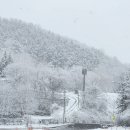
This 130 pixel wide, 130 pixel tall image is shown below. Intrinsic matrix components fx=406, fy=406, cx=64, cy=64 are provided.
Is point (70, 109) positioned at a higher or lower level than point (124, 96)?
lower

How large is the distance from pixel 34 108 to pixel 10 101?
5.25m

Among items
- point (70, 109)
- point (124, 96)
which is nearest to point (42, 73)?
point (70, 109)

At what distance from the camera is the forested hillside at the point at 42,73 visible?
78938 millimetres

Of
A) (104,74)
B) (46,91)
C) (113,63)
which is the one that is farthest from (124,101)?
(113,63)

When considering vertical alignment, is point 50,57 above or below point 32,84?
above

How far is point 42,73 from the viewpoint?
121312 millimetres

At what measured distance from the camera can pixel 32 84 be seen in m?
93.4

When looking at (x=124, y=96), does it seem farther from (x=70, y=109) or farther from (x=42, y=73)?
(x=42, y=73)

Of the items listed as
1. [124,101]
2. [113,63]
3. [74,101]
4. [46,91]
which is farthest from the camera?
[113,63]

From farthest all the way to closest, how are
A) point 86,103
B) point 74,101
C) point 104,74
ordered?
point 104,74 → point 74,101 → point 86,103

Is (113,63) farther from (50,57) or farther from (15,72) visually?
(15,72)

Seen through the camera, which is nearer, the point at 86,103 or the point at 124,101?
the point at 124,101

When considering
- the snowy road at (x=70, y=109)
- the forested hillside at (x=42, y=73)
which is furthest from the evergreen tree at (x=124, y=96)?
the snowy road at (x=70, y=109)

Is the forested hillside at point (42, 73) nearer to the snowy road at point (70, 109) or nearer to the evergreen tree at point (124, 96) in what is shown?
the snowy road at point (70, 109)
